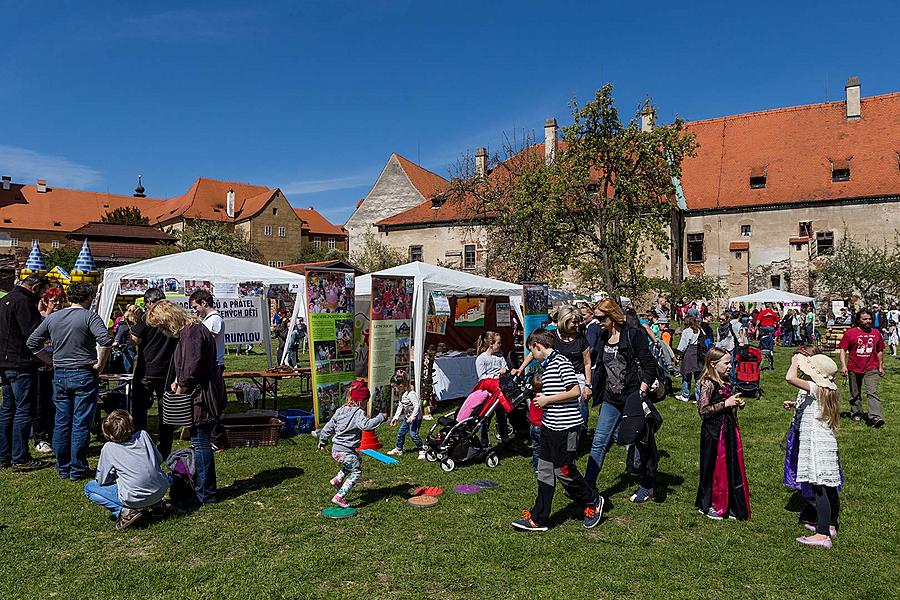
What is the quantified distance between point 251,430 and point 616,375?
5.35m

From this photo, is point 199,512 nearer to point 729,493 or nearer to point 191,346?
point 191,346

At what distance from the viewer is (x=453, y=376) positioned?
13.2 m

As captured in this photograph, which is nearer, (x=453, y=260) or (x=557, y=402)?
(x=557, y=402)

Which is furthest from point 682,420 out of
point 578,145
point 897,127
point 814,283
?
point 897,127

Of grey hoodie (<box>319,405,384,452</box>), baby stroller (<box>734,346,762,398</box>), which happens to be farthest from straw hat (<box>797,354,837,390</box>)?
baby stroller (<box>734,346,762,398</box>)

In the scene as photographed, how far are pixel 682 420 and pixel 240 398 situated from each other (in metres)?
8.41

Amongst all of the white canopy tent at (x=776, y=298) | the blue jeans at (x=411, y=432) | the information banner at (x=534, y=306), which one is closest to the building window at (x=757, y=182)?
the white canopy tent at (x=776, y=298)

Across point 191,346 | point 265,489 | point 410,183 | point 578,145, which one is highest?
point 410,183

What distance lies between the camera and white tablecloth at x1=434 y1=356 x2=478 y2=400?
1274 centimetres

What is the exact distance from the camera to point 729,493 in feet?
20.4

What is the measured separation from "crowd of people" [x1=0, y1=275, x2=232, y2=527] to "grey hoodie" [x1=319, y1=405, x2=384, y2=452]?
1155 millimetres

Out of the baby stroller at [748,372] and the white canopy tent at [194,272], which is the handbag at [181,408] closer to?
the white canopy tent at [194,272]

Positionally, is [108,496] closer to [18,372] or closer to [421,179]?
[18,372]

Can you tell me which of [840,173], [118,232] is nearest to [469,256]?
[840,173]
